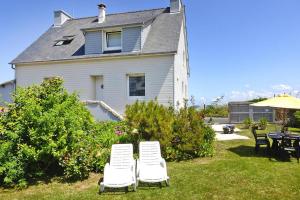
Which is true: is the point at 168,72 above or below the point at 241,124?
above

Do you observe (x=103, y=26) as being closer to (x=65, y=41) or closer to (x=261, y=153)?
(x=65, y=41)

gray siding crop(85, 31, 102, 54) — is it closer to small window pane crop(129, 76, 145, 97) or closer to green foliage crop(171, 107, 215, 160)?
small window pane crop(129, 76, 145, 97)

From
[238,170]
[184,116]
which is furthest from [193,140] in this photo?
[238,170]

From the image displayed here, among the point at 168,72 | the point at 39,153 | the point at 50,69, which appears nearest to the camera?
the point at 39,153

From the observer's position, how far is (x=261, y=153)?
1203 cm

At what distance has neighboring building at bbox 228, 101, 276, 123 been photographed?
24516 mm

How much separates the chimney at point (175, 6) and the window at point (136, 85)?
693 cm

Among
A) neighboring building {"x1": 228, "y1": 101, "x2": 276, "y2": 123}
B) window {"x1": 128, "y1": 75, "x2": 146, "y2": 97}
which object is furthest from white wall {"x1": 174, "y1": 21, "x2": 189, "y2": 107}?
neighboring building {"x1": 228, "y1": 101, "x2": 276, "y2": 123}

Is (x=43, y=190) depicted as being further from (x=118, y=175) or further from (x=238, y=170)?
(x=238, y=170)

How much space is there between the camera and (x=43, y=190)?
7.95 m

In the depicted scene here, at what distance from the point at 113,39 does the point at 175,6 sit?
6.13 meters

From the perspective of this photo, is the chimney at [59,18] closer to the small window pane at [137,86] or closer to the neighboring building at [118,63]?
the neighboring building at [118,63]

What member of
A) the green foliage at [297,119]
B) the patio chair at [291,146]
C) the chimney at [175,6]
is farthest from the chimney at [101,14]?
the patio chair at [291,146]

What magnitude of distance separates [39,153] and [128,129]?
411 centimetres
